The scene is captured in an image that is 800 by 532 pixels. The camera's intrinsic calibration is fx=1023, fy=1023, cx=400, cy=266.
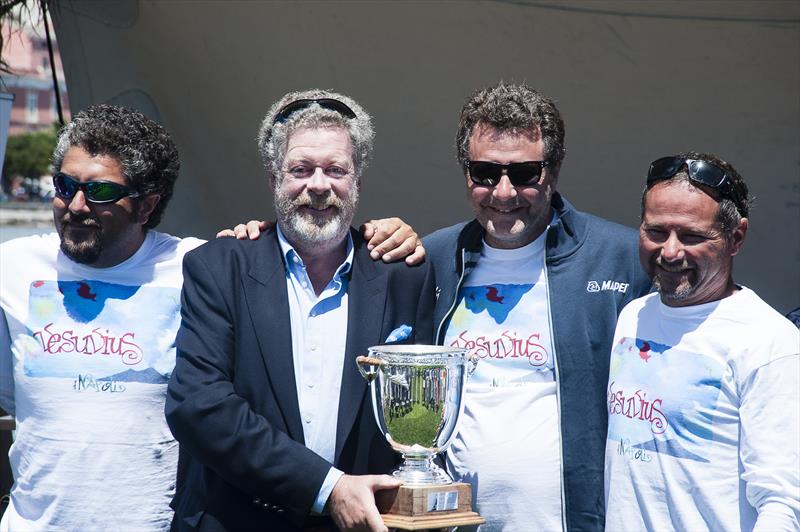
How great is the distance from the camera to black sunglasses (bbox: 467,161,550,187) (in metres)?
2.80

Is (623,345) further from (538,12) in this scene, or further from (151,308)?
(538,12)

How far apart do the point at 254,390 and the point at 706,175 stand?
1.22m

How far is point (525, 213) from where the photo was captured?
2.83 meters

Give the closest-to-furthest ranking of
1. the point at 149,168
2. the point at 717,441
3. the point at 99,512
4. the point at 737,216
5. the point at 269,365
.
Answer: the point at 717,441 → the point at 737,216 → the point at 269,365 → the point at 99,512 → the point at 149,168

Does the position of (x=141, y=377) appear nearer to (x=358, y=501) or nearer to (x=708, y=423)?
(x=358, y=501)

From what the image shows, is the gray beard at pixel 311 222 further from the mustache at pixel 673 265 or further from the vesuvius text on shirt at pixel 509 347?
the mustache at pixel 673 265

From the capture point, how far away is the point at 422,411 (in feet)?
8.15

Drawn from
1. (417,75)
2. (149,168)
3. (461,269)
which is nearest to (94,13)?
(417,75)

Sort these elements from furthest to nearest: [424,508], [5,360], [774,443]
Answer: [5,360] < [424,508] < [774,443]

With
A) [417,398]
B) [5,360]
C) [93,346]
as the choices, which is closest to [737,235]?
[417,398]

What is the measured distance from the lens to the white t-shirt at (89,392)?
2.77 m

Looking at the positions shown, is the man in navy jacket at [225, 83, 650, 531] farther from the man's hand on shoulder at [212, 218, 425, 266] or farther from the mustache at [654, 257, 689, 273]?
the mustache at [654, 257, 689, 273]

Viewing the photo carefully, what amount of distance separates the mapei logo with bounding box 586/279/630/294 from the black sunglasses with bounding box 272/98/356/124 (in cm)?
80

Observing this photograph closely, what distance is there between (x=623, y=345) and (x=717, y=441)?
360 mm
